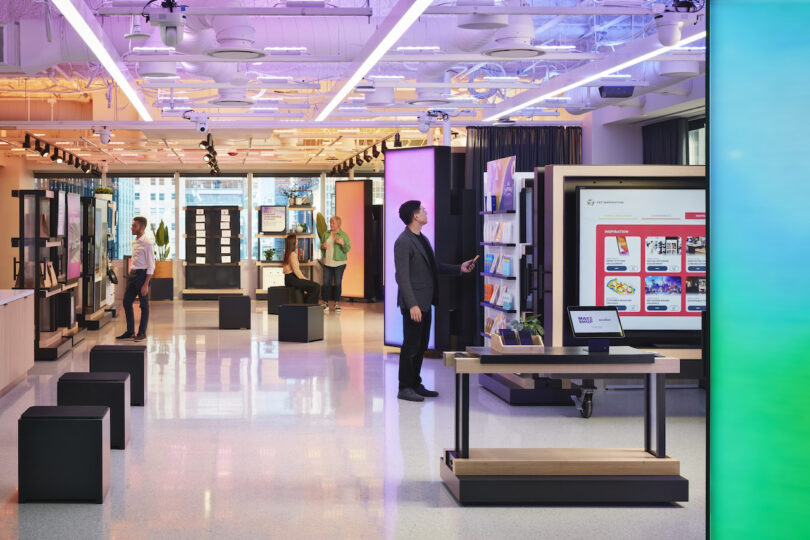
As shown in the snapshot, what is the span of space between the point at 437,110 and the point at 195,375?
5.29 metres

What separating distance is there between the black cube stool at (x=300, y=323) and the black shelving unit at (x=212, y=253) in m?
8.51

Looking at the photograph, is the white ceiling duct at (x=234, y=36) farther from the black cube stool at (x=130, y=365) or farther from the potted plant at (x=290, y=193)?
the potted plant at (x=290, y=193)

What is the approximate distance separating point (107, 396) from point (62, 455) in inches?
51.8

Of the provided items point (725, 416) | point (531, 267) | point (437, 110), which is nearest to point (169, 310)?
point (437, 110)

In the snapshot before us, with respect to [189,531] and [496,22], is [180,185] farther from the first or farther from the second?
[189,531]

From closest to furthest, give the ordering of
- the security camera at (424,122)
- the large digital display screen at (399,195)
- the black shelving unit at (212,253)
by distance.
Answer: the large digital display screen at (399,195) < the security camera at (424,122) < the black shelving unit at (212,253)

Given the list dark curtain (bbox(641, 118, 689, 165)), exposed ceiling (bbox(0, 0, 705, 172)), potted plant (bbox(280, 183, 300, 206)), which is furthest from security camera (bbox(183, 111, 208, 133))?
potted plant (bbox(280, 183, 300, 206))

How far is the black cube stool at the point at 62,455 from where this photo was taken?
4.62m

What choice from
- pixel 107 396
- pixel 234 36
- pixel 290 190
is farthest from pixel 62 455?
pixel 290 190

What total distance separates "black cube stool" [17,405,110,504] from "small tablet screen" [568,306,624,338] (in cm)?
259

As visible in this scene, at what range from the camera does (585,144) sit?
13352 millimetres

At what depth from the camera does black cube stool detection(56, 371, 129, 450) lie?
5.97 m

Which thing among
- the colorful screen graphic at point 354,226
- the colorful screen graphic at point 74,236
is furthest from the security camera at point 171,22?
the colorful screen graphic at point 354,226

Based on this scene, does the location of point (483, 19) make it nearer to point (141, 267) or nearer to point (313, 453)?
point (313, 453)
